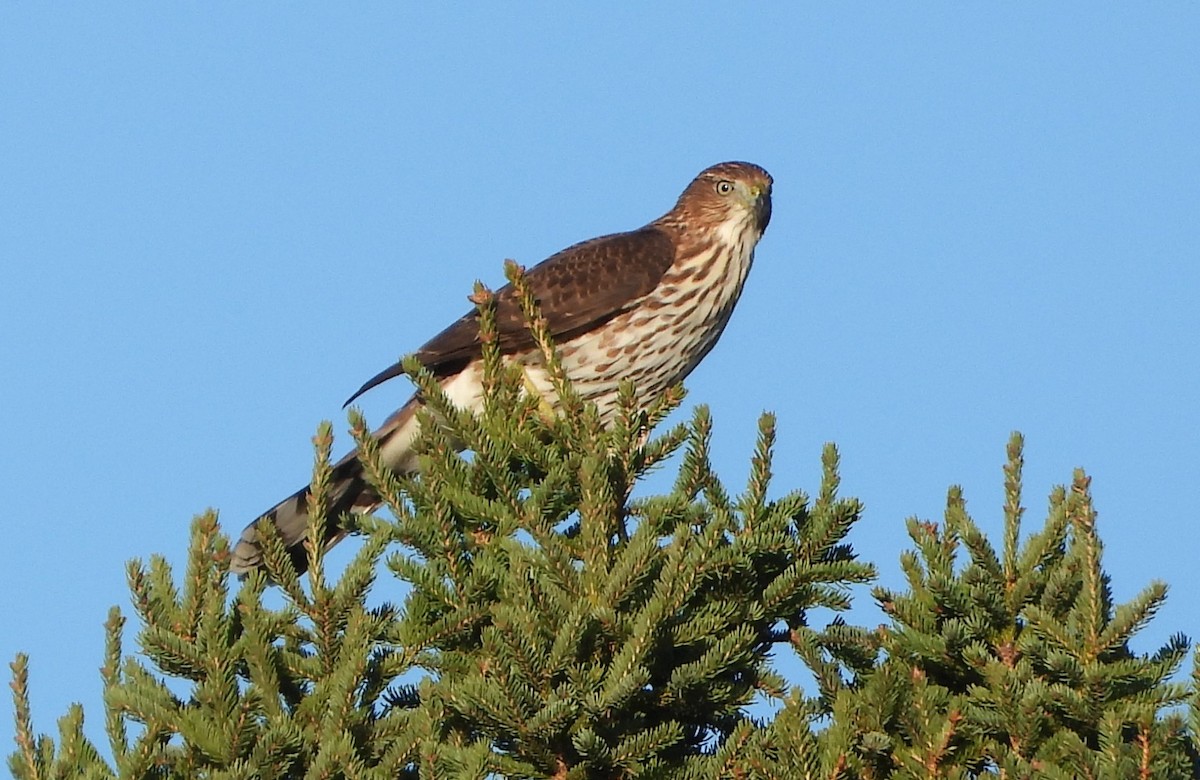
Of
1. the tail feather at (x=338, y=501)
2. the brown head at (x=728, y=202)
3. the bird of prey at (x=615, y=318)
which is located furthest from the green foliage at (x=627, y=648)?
the brown head at (x=728, y=202)

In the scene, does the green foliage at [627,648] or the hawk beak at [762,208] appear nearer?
the green foliage at [627,648]

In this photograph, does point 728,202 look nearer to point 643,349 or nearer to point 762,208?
point 762,208

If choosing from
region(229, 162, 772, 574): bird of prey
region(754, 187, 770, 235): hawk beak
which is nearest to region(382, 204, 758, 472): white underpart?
region(229, 162, 772, 574): bird of prey

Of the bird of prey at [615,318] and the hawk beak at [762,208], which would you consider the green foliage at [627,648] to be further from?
the hawk beak at [762,208]

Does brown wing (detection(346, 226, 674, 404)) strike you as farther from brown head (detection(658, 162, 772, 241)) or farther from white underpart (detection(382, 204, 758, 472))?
brown head (detection(658, 162, 772, 241))

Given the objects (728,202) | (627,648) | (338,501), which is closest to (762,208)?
(728,202)

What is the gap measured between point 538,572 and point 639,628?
0.33 m

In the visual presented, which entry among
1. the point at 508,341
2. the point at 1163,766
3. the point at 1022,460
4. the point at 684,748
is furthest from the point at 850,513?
the point at 508,341

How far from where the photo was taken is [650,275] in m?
7.27

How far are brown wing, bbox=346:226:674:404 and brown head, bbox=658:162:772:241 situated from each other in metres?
0.27

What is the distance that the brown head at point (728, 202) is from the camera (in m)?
7.70

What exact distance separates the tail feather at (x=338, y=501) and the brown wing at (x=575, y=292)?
0.98 feet

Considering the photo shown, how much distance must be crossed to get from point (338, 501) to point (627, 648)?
110 inches

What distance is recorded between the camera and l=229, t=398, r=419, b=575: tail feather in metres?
5.66
